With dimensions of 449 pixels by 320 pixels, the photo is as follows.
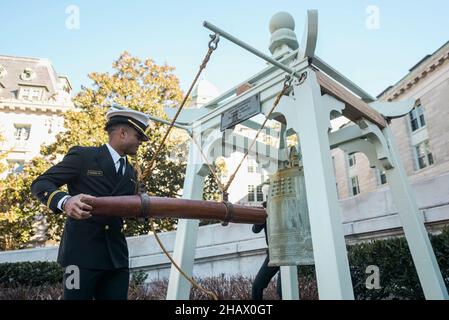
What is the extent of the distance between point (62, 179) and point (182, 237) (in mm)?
1475

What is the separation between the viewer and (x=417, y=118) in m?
28.6

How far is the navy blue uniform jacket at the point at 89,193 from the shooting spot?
2.46 meters

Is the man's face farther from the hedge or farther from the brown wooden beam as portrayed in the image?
the hedge

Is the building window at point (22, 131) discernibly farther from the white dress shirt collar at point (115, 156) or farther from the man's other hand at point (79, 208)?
the man's other hand at point (79, 208)

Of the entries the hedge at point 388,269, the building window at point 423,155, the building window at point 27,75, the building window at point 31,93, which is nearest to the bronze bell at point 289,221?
the hedge at point 388,269

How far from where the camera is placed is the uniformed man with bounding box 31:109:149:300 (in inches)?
95.3

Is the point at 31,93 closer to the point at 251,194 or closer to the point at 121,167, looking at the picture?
the point at 251,194

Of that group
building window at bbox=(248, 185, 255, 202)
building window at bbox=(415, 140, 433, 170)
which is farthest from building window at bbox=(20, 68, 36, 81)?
building window at bbox=(415, 140, 433, 170)

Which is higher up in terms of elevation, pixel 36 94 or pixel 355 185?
pixel 36 94

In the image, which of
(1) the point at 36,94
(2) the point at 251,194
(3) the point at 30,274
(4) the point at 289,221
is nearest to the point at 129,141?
(4) the point at 289,221

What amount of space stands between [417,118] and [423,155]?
3.29 metres

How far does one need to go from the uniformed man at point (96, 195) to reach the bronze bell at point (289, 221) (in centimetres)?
135
